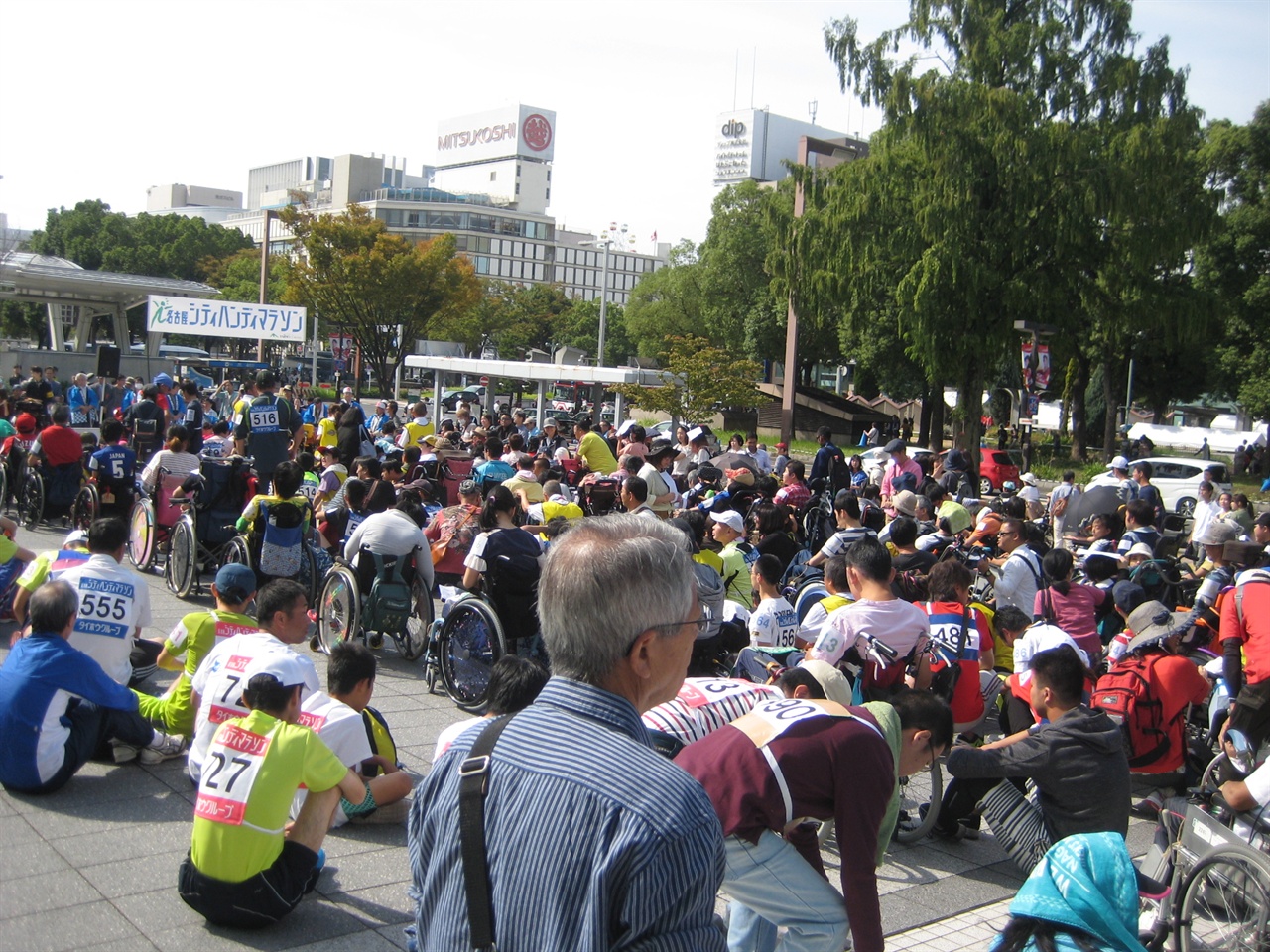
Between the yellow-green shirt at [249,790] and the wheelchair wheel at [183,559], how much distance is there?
6.26 m

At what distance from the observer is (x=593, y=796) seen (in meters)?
1.78

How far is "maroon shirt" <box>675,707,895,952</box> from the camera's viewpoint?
3029 millimetres

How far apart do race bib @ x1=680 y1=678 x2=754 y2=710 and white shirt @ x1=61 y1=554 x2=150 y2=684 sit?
3790 mm

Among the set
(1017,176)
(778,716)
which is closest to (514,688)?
(778,716)

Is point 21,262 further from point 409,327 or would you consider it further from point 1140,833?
point 1140,833

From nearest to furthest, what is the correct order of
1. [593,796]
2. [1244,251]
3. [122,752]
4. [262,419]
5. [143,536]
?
[593,796] → [122,752] → [143,536] → [262,419] → [1244,251]

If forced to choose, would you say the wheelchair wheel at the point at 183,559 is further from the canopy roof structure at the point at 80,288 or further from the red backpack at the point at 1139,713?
the canopy roof structure at the point at 80,288

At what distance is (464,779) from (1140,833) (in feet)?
19.1

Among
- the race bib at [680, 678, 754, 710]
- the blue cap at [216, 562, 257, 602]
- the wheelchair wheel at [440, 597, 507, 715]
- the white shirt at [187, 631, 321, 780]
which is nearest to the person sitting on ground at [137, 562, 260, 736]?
the blue cap at [216, 562, 257, 602]

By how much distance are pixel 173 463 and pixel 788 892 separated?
954 cm

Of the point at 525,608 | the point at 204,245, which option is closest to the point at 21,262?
the point at 525,608

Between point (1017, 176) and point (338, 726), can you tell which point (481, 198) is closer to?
point (1017, 176)

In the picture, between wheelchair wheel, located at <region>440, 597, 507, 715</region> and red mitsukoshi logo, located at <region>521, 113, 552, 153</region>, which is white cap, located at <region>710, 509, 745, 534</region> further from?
red mitsukoshi logo, located at <region>521, 113, 552, 153</region>

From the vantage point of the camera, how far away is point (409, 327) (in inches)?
1661
